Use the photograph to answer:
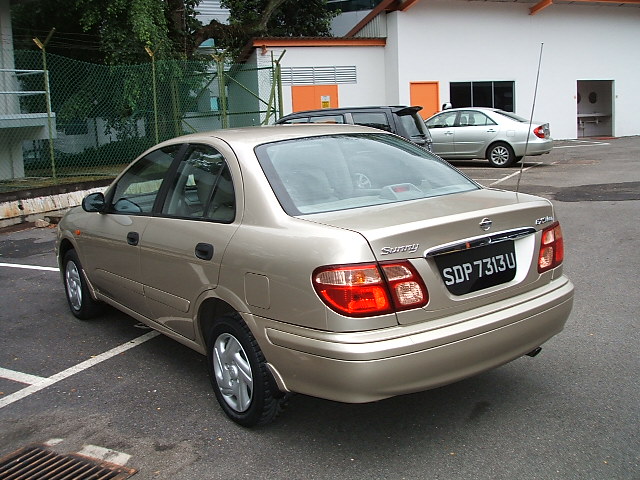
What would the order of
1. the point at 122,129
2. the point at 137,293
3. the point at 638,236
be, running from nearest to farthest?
1. the point at 137,293
2. the point at 638,236
3. the point at 122,129

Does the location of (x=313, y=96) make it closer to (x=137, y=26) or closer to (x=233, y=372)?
(x=137, y=26)

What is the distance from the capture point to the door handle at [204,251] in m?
3.77

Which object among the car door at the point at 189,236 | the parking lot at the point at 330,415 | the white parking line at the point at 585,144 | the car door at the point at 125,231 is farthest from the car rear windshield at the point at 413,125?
the white parking line at the point at 585,144

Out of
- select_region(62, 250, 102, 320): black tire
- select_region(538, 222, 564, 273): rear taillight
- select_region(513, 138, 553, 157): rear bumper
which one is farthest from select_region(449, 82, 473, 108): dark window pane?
select_region(538, 222, 564, 273): rear taillight

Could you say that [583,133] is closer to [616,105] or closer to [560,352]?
[616,105]

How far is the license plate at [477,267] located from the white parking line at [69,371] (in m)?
2.85

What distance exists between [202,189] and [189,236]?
32 cm

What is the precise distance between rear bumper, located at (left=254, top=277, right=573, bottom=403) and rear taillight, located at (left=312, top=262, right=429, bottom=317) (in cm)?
11

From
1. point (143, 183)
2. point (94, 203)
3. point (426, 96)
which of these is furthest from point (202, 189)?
point (426, 96)

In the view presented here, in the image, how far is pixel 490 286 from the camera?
11.3 ft

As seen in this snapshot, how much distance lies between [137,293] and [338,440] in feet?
6.10

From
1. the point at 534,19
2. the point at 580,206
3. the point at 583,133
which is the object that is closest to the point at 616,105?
the point at 583,133

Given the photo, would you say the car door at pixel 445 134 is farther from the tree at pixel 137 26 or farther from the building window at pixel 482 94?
the tree at pixel 137 26

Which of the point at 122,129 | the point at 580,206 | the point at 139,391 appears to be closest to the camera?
the point at 139,391
